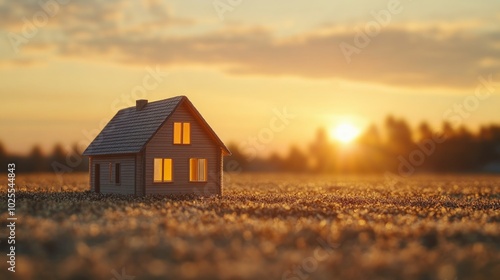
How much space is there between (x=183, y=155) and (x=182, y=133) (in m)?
1.51

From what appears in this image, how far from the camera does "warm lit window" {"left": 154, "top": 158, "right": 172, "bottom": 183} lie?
149ft

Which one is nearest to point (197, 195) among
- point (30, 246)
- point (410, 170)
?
point (30, 246)

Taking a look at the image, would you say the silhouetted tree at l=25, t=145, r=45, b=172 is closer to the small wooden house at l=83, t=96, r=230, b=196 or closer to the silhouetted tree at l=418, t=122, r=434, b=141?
the silhouetted tree at l=418, t=122, r=434, b=141

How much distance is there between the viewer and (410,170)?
155250 mm

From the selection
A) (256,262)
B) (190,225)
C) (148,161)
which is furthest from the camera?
(148,161)

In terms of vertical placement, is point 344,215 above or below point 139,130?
below

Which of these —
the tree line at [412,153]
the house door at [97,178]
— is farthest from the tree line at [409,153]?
the house door at [97,178]

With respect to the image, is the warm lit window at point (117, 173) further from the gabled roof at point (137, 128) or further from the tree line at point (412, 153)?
the tree line at point (412, 153)

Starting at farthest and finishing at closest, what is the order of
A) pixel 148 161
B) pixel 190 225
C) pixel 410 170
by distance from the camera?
pixel 410 170 < pixel 148 161 < pixel 190 225

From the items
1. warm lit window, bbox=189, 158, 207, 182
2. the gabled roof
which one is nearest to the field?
the gabled roof

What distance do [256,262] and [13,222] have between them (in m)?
13.7

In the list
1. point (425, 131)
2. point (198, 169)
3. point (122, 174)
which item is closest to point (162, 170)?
point (198, 169)

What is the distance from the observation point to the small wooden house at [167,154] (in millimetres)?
45344

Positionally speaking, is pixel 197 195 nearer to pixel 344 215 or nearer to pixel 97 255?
pixel 344 215
